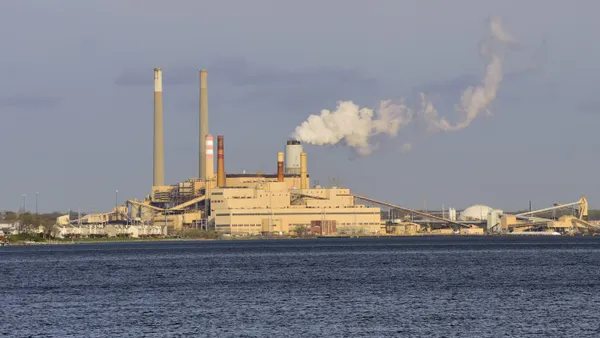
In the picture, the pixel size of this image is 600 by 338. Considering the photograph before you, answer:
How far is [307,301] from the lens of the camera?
53406mm

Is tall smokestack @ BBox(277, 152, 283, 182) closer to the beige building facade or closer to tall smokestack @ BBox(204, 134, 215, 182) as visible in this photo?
the beige building facade

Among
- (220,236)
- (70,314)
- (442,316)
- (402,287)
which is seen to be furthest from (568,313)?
(220,236)

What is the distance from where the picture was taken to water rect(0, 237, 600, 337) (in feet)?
139

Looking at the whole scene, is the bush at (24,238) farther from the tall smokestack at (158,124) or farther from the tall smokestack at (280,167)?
the tall smokestack at (280,167)

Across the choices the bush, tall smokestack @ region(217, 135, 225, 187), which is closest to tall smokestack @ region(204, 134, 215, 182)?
tall smokestack @ region(217, 135, 225, 187)

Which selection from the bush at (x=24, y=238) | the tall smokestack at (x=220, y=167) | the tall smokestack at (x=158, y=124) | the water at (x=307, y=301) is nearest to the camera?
the water at (x=307, y=301)

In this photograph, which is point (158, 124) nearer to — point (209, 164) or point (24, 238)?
point (209, 164)

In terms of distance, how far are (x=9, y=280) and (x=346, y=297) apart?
2739cm

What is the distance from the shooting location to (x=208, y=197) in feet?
643

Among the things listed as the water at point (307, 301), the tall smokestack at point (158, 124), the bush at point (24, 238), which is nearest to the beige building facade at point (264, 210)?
the tall smokestack at point (158, 124)

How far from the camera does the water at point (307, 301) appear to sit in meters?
42.5

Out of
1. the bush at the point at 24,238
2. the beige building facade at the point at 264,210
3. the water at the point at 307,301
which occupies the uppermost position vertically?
the beige building facade at the point at 264,210

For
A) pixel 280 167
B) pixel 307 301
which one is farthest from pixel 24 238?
pixel 307 301

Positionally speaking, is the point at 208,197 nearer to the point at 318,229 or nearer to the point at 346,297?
the point at 318,229
